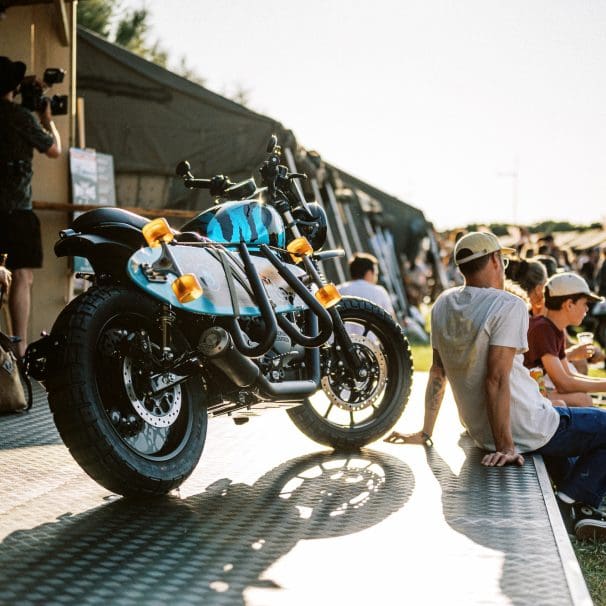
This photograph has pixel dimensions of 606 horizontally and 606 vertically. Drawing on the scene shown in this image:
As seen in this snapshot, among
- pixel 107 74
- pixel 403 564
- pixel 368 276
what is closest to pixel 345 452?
pixel 403 564

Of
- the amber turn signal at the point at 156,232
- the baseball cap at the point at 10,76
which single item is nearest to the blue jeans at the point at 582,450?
the amber turn signal at the point at 156,232

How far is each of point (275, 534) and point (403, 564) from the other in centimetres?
49

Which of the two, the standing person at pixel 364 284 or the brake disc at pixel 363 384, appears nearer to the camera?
the brake disc at pixel 363 384

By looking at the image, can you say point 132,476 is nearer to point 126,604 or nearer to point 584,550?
point 126,604

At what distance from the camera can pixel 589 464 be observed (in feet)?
14.6

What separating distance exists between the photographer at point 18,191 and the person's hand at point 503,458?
3.47 meters

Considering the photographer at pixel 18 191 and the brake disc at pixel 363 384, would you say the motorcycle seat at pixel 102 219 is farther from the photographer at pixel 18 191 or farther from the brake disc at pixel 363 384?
the photographer at pixel 18 191

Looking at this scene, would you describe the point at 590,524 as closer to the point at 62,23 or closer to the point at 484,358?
the point at 484,358

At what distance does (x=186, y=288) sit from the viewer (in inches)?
135

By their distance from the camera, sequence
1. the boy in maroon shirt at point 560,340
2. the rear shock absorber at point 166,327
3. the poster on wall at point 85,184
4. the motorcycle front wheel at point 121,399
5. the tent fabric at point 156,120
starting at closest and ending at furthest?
1. the motorcycle front wheel at point 121,399
2. the rear shock absorber at point 166,327
3. the boy in maroon shirt at point 560,340
4. the poster on wall at point 85,184
5. the tent fabric at point 156,120

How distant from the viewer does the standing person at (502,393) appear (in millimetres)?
4320

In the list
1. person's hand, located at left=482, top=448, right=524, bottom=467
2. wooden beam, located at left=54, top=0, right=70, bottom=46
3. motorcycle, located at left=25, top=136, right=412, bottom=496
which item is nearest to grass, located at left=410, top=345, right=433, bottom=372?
wooden beam, located at left=54, top=0, right=70, bottom=46

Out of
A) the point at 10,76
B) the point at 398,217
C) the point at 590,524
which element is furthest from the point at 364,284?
the point at 398,217

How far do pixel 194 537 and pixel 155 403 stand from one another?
657mm
